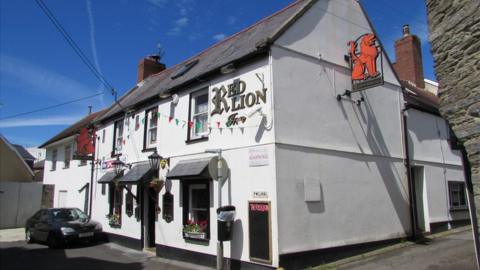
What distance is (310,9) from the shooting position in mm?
10617

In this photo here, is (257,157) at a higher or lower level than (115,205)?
higher

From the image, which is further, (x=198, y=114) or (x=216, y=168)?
(x=198, y=114)

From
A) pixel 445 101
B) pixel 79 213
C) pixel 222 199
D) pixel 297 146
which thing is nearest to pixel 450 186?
pixel 297 146

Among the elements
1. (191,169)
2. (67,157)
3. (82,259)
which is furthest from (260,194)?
(67,157)

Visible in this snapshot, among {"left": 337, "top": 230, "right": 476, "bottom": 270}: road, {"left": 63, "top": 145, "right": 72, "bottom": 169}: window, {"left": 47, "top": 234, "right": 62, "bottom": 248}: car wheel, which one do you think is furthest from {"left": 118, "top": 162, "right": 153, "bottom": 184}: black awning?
{"left": 63, "top": 145, "right": 72, "bottom": 169}: window

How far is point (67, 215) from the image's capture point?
51.8 ft

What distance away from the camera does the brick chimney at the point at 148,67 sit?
20359 millimetres

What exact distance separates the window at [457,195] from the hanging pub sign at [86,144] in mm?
15267

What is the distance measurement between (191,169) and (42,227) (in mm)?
8340

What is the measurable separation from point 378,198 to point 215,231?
4919 mm

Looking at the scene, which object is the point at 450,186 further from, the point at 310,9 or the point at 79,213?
the point at 79,213

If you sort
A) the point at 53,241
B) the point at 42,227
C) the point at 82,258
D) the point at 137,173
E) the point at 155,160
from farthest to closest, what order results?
the point at 42,227 < the point at 53,241 < the point at 137,173 < the point at 155,160 < the point at 82,258

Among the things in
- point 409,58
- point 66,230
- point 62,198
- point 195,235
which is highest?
point 409,58

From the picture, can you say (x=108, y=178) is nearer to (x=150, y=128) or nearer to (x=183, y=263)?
(x=150, y=128)
